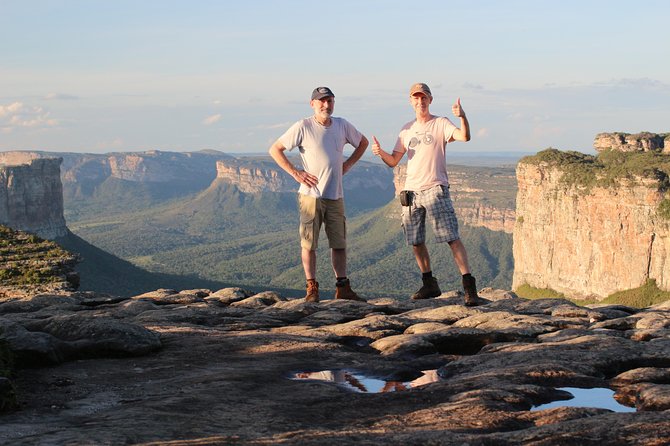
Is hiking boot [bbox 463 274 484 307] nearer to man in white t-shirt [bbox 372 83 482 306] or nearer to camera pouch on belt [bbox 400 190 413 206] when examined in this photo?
man in white t-shirt [bbox 372 83 482 306]

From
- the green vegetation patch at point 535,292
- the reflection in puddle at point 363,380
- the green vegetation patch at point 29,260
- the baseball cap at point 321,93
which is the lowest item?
the green vegetation patch at point 535,292

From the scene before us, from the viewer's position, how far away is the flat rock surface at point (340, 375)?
842cm

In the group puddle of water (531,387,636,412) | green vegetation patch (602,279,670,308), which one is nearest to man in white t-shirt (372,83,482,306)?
puddle of water (531,387,636,412)

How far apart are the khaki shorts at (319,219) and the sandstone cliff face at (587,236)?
91306mm

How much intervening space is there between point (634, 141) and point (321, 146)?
117398 millimetres

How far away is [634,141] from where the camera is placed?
4926 inches

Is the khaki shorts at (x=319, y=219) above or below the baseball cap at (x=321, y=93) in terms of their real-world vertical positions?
below

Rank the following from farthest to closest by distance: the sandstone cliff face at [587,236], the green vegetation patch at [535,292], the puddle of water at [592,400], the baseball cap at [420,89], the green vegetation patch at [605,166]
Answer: the green vegetation patch at [535,292] < the green vegetation patch at [605,166] < the sandstone cliff face at [587,236] < the baseball cap at [420,89] < the puddle of water at [592,400]

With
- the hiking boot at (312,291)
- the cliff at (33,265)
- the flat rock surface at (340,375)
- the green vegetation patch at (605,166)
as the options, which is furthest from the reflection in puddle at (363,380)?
the green vegetation patch at (605,166)

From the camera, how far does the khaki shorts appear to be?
1666 centimetres

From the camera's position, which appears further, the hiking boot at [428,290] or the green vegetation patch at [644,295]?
the green vegetation patch at [644,295]

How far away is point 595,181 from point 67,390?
110093 millimetres

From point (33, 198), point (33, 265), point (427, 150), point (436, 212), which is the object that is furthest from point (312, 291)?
point (33, 198)

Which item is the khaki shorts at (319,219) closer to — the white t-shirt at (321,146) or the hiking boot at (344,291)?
the white t-shirt at (321,146)
